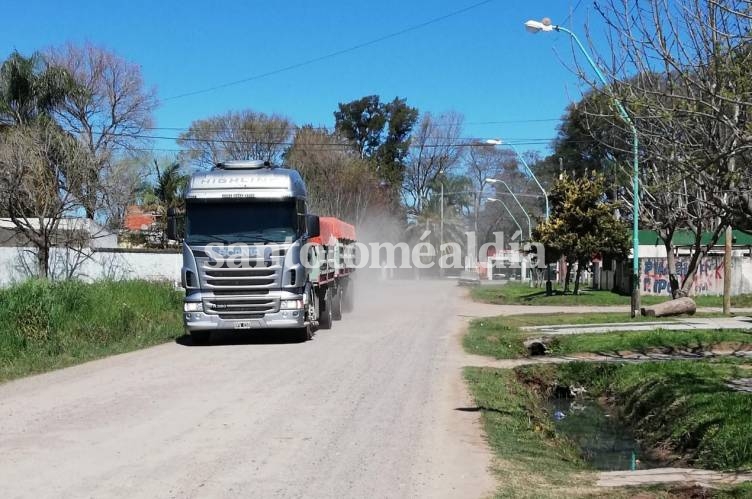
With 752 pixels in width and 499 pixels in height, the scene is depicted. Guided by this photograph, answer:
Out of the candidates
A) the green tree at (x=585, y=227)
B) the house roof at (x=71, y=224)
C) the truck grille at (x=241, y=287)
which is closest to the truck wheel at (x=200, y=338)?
the truck grille at (x=241, y=287)

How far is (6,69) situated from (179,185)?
1241 centimetres

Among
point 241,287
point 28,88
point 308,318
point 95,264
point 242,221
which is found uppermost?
point 28,88

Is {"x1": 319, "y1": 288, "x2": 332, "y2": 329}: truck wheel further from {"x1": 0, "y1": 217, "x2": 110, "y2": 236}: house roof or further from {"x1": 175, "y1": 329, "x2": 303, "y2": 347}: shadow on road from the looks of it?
{"x1": 0, "y1": 217, "x2": 110, "y2": 236}: house roof

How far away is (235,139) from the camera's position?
53.4 meters

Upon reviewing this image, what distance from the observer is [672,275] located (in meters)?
29.2

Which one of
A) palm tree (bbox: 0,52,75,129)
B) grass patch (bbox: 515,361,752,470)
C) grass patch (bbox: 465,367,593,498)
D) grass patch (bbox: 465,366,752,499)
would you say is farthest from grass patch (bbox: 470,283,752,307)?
palm tree (bbox: 0,52,75,129)

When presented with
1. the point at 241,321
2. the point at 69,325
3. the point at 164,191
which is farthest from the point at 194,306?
the point at 164,191

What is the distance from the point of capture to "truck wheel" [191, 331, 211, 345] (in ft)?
60.7

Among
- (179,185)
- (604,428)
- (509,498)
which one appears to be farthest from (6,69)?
(509,498)

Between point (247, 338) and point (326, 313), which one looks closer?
point (247, 338)

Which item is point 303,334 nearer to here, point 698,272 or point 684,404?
point 684,404

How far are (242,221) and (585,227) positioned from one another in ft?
72.9

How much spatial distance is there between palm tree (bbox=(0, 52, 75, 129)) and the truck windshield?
18496mm

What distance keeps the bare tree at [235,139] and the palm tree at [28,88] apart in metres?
17.9
